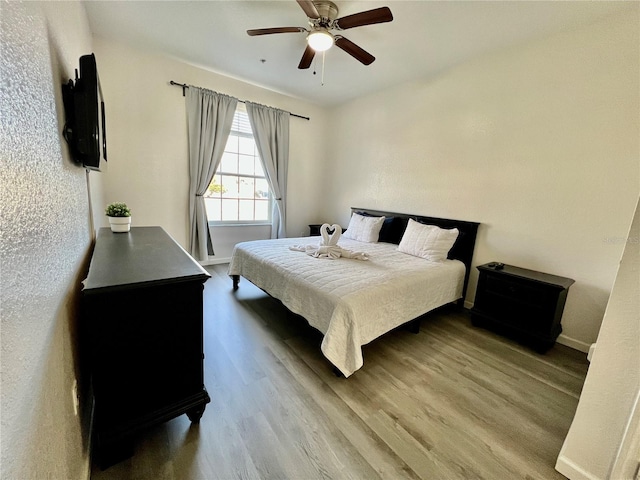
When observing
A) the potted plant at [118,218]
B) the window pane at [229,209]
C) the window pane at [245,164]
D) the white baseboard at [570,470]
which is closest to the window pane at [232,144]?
the window pane at [245,164]

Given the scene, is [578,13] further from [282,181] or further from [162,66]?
[162,66]

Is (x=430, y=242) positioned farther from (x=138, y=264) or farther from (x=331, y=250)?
(x=138, y=264)

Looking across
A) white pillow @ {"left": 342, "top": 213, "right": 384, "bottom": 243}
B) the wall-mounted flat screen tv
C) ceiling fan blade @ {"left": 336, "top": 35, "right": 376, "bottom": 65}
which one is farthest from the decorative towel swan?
the wall-mounted flat screen tv

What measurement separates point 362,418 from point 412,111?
3.64 metres

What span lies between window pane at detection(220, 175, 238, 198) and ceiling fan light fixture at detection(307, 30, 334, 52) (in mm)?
2444

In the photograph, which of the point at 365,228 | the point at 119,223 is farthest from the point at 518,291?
the point at 119,223

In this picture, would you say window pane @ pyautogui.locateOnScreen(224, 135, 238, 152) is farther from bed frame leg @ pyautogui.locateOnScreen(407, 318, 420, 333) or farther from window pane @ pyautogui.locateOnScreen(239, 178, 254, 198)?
bed frame leg @ pyautogui.locateOnScreen(407, 318, 420, 333)

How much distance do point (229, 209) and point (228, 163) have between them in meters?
0.73

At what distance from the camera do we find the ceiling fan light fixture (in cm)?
228

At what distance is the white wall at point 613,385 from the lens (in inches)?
43.2

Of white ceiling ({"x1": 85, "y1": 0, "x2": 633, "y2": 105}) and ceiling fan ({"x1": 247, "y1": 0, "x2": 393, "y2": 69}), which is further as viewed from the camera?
white ceiling ({"x1": 85, "y1": 0, "x2": 633, "y2": 105})

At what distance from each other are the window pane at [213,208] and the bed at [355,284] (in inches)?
54.8

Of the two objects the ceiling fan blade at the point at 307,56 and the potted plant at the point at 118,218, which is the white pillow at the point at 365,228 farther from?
the potted plant at the point at 118,218

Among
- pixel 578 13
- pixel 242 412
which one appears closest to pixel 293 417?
pixel 242 412
